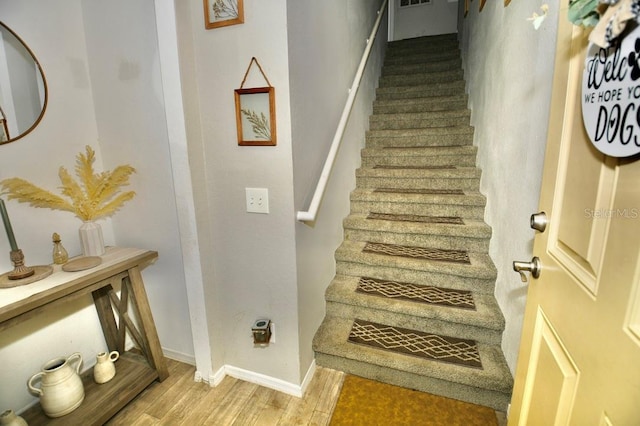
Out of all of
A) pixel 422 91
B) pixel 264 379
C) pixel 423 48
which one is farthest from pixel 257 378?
pixel 423 48

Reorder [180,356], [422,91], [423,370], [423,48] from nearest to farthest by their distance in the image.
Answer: [423,370], [180,356], [422,91], [423,48]

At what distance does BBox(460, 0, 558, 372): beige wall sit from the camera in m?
1.21

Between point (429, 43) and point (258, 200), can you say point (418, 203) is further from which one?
point (429, 43)

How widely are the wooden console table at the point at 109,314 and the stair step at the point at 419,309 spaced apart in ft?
3.39

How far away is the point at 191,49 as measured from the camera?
134 centimetres

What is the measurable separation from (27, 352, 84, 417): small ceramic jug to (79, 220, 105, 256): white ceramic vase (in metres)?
0.51

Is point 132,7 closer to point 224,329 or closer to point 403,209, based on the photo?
point 224,329

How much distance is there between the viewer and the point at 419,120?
9.66ft

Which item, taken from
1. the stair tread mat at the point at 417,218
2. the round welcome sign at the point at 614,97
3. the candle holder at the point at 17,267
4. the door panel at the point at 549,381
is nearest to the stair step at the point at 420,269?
the stair tread mat at the point at 417,218

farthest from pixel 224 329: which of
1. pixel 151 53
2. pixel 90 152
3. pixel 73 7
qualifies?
pixel 73 7

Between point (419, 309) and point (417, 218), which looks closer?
point (419, 309)

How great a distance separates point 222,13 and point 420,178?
5.95 ft

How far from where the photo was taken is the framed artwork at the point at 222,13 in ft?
4.06

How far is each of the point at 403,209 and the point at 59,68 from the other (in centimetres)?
223
